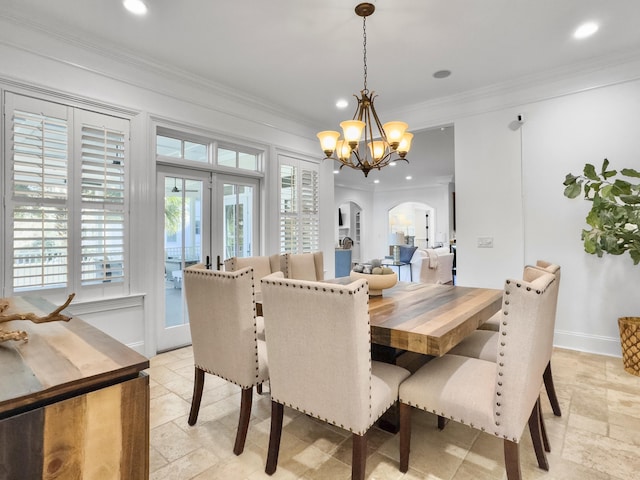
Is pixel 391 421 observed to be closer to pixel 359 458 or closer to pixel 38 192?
pixel 359 458

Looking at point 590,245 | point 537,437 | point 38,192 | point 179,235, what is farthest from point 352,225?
point 537,437

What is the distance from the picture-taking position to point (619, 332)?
3.26m

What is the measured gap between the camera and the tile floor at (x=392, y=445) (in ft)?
5.72

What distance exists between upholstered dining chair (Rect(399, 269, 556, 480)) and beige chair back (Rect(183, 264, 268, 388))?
806 millimetres

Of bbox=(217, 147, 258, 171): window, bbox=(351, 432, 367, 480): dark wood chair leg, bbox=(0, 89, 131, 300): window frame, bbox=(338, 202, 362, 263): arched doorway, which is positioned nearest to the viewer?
bbox=(351, 432, 367, 480): dark wood chair leg

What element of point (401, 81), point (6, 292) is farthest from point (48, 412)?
point (401, 81)

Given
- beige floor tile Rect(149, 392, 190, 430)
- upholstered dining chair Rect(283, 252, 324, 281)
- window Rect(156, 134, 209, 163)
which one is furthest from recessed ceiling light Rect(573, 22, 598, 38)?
beige floor tile Rect(149, 392, 190, 430)

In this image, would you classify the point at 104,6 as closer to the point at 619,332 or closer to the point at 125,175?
the point at 125,175

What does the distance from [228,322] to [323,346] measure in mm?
636

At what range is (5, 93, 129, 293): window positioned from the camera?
2625 millimetres

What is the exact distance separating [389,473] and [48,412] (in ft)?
5.12

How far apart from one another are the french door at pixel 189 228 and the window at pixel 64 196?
0.49m

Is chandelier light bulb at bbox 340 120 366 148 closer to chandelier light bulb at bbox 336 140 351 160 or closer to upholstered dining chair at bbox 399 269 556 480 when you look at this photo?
chandelier light bulb at bbox 336 140 351 160

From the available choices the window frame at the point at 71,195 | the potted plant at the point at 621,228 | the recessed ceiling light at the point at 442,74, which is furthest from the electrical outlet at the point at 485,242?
the window frame at the point at 71,195
